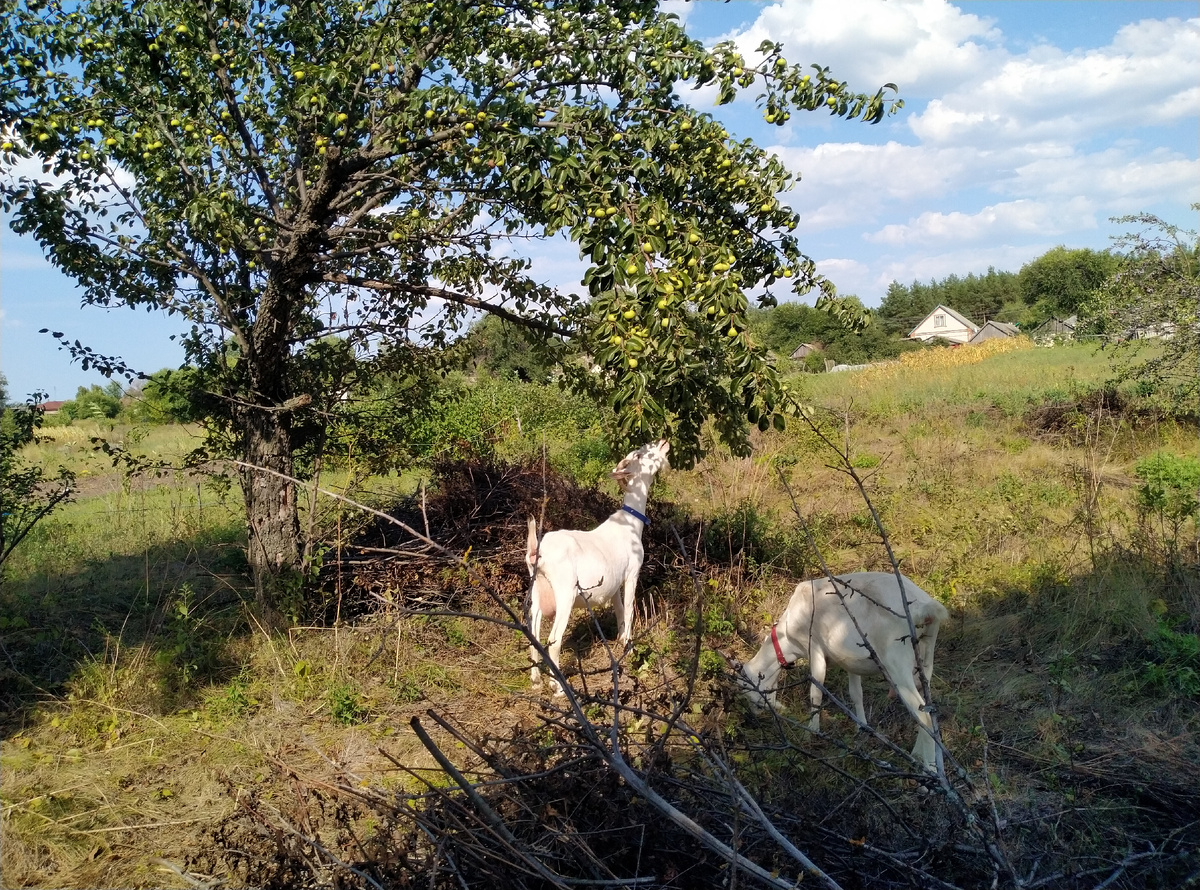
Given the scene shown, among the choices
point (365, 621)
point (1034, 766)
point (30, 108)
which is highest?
point (30, 108)

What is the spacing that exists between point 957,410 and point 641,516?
11.7m

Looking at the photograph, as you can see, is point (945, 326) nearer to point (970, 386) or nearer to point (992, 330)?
point (992, 330)

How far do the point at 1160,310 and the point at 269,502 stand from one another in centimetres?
1244

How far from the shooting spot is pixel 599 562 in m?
6.93

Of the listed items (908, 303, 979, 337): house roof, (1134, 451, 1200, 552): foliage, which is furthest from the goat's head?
(908, 303, 979, 337): house roof

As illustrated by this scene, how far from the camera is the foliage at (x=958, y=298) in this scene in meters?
96.8

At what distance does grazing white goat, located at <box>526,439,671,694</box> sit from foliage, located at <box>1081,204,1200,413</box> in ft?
31.4

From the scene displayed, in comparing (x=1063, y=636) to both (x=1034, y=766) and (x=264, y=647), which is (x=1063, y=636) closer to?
(x=1034, y=766)

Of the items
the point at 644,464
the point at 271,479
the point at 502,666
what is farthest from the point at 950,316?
the point at 271,479

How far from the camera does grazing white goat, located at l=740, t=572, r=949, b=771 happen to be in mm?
5404

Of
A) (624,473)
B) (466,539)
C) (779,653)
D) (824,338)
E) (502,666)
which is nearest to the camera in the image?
(779,653)

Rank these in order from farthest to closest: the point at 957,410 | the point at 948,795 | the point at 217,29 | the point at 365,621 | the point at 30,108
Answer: the point at 957,410 → the point at 365,621 → the point at 217,29 → the point at 30,108 → the point at 948,795

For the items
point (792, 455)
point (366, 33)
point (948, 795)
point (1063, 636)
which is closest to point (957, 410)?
point (792, 455)

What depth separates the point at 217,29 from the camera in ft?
23.2
